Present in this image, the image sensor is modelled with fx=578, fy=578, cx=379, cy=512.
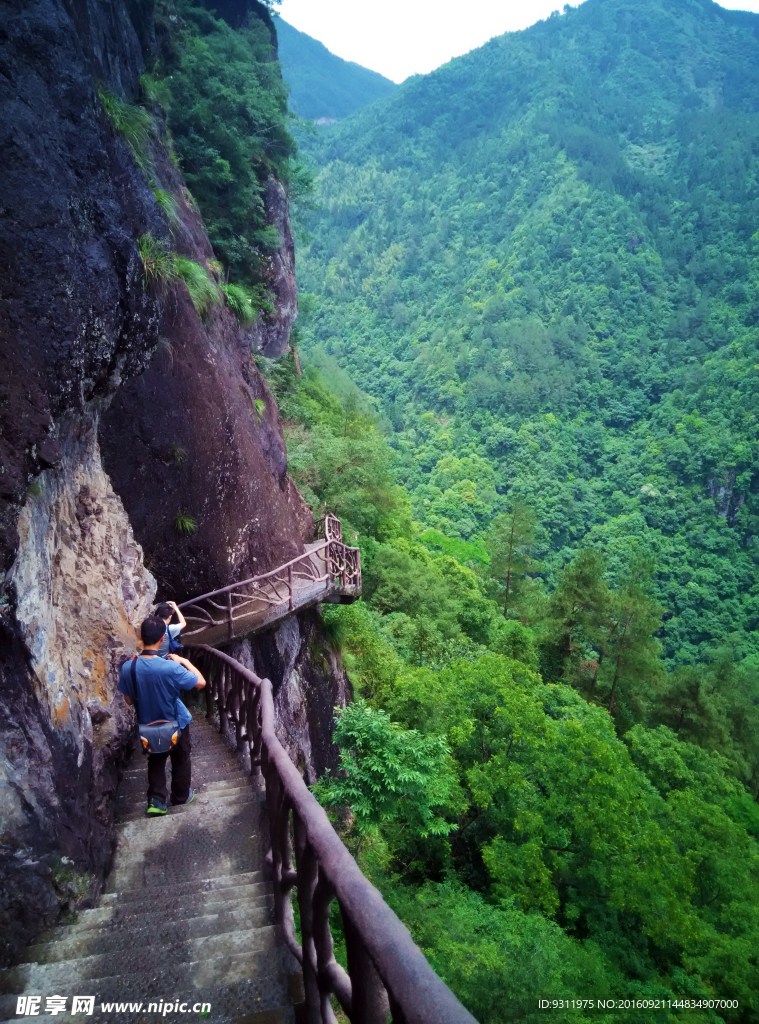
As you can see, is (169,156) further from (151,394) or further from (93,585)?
(93,585)

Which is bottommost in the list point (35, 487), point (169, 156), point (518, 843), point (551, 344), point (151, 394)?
point (518, 843)

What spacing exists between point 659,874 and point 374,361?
11112cm

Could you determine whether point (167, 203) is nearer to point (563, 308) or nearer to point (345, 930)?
point (345, 930)

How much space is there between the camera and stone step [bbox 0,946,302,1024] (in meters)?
2.84

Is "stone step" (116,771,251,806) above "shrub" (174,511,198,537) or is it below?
below

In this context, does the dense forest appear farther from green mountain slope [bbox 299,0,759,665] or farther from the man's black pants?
the man's black pants

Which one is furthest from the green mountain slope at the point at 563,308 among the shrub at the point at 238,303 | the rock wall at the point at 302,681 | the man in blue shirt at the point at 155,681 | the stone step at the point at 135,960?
the stone step at the point at 135,960

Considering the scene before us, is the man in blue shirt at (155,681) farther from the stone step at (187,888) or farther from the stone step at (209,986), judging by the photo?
the stone step at (209,986)

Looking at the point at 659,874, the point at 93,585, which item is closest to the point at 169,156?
the point at 93,585

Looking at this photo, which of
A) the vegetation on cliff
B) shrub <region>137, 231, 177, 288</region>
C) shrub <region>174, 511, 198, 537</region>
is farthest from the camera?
the vegetation on cliff

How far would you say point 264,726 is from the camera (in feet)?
13.8

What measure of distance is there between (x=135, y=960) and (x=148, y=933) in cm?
25

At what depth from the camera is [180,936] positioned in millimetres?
3393

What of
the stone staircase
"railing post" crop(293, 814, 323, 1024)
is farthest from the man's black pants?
"railing post" crop(293, 814, 323, 1024)
